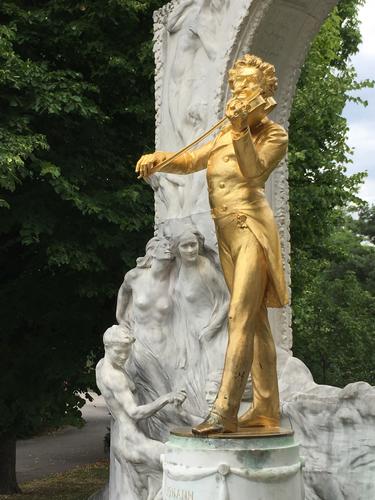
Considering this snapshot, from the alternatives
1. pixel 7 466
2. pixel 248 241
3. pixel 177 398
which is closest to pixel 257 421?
pixel 248 241

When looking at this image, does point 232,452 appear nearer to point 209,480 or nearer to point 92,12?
point 209,480

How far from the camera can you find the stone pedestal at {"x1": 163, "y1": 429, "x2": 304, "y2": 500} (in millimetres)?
4914

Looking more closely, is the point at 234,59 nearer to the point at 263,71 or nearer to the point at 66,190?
the point at 66,190

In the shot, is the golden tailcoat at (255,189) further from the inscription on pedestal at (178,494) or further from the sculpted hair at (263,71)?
the inscription on pedestal at (178,494)

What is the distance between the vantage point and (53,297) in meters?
11.2

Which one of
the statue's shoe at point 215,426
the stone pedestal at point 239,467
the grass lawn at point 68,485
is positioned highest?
the statue's shoe at point 215,426

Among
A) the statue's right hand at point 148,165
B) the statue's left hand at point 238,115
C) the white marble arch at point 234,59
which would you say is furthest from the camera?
the white marble arch at point 234,59

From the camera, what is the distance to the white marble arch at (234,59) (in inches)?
326

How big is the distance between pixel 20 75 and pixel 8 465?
5628mm

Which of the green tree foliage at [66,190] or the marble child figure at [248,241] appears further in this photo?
the green tree foliage at [66,190]

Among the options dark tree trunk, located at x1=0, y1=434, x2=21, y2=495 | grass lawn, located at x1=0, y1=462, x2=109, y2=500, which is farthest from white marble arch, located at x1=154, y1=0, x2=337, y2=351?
grass lawn, located at x1=0, y1=462, x2=109, y2=500

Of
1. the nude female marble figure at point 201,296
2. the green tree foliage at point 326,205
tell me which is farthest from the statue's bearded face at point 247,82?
the green tree foliage at point 326,205

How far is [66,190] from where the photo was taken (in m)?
9.73

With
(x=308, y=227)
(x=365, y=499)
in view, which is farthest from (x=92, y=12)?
(x=365, y=499)
